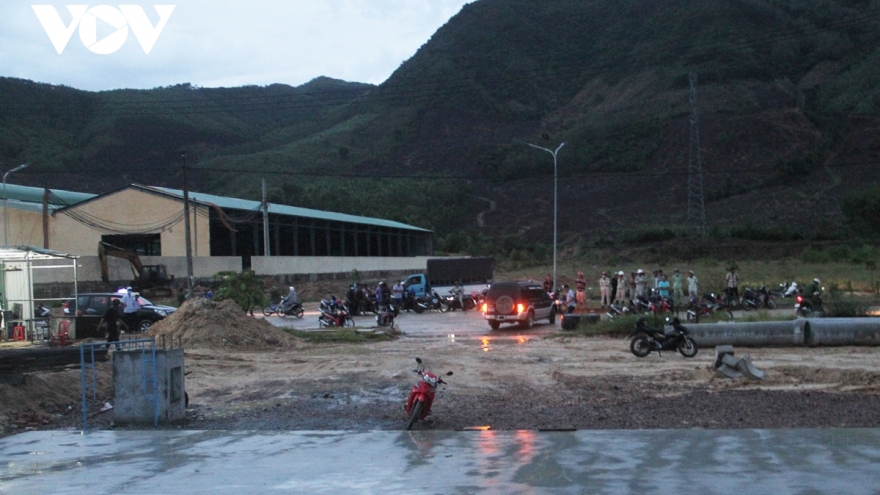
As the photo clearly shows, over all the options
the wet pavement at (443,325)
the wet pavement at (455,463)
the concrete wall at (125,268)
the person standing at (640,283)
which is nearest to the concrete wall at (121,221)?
the concrete wall at (125,268)

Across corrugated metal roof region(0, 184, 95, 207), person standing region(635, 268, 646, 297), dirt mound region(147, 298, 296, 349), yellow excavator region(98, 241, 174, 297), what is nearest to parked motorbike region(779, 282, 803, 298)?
person standing region(635, 268, 646, 297)

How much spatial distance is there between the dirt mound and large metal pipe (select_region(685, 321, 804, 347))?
11.3 meters

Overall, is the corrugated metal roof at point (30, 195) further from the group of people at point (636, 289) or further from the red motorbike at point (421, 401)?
the red motorbike at point (421, 401)

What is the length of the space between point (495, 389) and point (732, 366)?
447 cm

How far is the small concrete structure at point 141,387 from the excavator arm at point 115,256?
33903 millimetres

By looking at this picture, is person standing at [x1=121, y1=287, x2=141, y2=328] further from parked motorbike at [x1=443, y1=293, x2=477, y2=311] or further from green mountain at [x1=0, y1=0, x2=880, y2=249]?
green mountain at [x1=0, y1=0, x2=880, y2=249]

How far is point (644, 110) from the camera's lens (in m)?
127

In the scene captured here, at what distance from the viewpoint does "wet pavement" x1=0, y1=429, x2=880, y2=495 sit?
869 centimetres

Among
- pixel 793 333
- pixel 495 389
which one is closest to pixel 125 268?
pixel 495 389

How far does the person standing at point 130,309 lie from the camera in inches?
1129

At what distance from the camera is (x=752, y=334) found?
2112 centimetres

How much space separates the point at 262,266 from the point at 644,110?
294ft

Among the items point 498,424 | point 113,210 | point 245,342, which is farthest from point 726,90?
point 498,424

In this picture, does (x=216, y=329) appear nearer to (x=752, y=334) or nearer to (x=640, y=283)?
(x=752, y=334)
